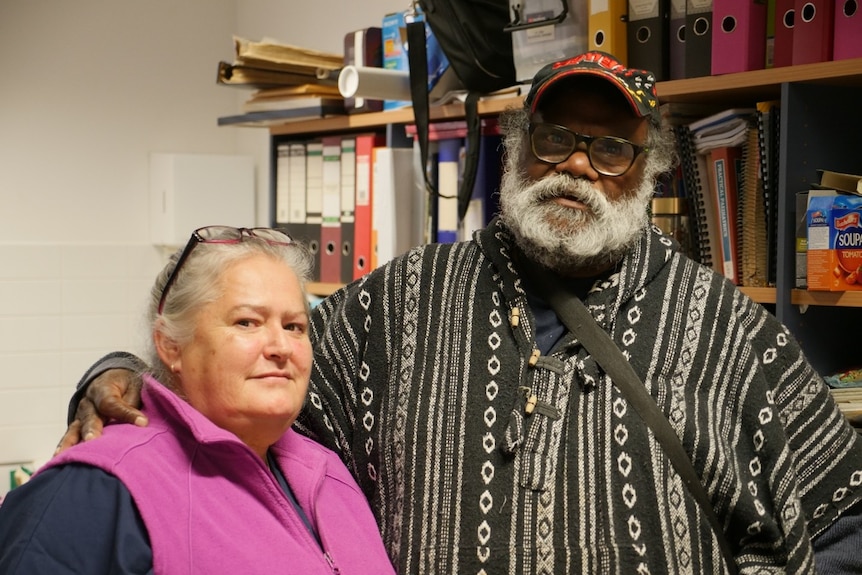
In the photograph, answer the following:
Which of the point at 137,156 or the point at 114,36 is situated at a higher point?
the point at 114,36

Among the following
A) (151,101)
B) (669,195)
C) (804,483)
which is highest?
(151,101)

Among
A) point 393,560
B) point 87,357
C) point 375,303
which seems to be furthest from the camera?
point 87,357

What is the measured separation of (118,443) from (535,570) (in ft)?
2.07

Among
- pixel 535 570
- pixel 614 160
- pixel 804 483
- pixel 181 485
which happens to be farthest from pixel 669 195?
pixel 181 485

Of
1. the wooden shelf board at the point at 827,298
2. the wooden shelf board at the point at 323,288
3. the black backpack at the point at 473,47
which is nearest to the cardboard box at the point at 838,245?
the wooden shelf board at the point at 827,298

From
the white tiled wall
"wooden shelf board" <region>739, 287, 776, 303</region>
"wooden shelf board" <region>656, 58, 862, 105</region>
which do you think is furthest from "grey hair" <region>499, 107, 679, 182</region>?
the white tiled wall

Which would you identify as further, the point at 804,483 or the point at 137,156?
the point at 137,156

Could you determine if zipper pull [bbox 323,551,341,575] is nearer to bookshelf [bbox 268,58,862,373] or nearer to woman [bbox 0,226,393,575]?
woman [bbox 0,226,393,575]

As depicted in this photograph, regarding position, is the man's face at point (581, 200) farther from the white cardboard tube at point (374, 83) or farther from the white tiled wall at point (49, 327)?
the white tiled wall at point (49, 327)

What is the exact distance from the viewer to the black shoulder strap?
1.54 meters

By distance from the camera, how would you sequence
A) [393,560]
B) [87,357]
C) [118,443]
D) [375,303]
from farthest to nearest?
[87,357] < [375,303] < [393,560] < [118,443]

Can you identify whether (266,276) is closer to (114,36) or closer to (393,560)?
(393,560)

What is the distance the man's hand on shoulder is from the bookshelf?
1.19 metres

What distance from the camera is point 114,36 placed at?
3.89m
